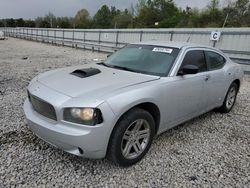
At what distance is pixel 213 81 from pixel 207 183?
2034 millimetres

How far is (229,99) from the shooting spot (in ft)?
16.8

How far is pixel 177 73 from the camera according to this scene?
11.3 feet

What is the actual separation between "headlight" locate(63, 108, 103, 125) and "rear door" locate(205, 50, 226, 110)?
2310mm

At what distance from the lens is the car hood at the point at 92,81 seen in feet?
8.98

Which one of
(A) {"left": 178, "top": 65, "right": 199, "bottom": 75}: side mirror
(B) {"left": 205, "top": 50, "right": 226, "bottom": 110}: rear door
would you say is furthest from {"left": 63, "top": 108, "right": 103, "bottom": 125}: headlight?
(B) {"left": 205, "top": 50, "right": 226, "bottom": 110}: rear door

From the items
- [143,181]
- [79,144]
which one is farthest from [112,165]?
[79,144]

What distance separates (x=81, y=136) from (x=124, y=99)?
2.08 ft

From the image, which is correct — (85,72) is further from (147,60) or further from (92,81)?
(147,60)

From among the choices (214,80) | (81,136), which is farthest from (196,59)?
(81,136)

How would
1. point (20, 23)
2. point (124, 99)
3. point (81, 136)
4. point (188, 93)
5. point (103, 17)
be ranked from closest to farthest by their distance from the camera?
point (81, 136)
point (124, 99)
point (188, 93)
point (103, 17)
point (20, 23)

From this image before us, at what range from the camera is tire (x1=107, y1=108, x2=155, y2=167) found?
2.70 metres

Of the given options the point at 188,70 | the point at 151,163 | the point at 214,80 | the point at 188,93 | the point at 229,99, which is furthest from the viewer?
the point at 229,99

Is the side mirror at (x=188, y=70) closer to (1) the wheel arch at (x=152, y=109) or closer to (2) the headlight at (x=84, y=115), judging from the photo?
(1) the wheel arch at (x=152, y=109)

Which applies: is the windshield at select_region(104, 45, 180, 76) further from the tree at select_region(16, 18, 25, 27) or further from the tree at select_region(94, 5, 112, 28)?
the tree at select_region(16, 18, 25, 27)
